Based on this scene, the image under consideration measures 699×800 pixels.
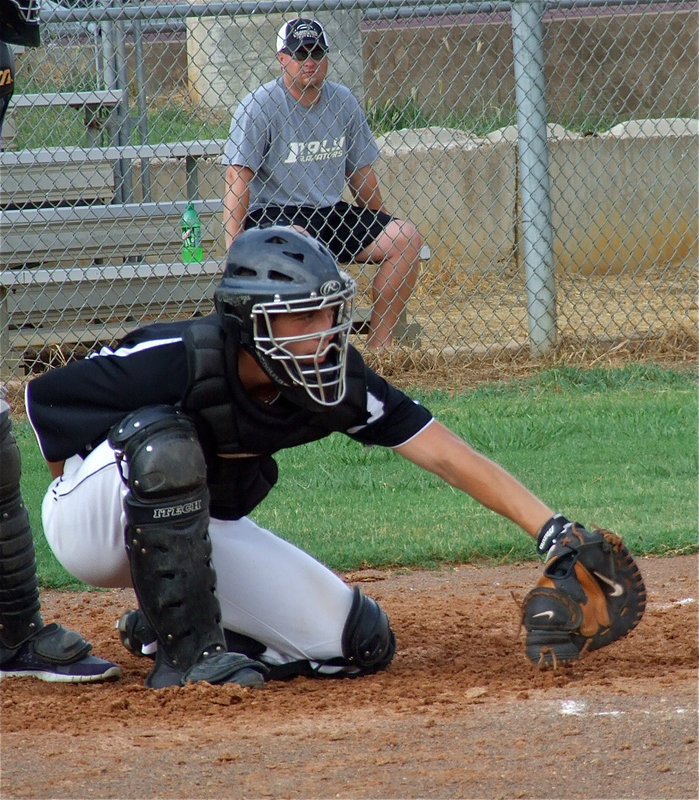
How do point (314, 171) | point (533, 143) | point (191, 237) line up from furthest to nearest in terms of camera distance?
point (191, 237) → point (533, 143) → point (314, 171)

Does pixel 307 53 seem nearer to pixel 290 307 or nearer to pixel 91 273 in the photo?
pixel 91 273

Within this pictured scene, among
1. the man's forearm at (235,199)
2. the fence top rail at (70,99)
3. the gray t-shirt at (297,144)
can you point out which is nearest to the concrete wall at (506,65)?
the fence top rail at (70,99)

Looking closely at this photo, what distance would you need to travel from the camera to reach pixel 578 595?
9.89 ft

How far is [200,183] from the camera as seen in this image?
941cm

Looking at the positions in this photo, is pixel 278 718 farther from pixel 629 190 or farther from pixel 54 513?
pixel 629 190

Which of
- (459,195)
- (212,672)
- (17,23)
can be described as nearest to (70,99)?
(459,195)

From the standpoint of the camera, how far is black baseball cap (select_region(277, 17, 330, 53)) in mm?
6316

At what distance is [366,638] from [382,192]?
6.82m

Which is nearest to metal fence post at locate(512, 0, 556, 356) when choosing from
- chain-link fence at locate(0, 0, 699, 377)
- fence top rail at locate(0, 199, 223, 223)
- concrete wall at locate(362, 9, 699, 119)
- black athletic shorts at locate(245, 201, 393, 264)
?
chain-link fence at locate(0, 0, 699, 377)

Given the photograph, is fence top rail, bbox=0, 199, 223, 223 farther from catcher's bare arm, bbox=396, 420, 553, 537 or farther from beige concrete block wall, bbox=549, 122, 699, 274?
catcher's bare arm, bbox=396, 420, 553, 537

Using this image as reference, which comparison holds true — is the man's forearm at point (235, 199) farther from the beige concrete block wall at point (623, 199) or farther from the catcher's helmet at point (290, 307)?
the beige concrete block wall at point (623, 199)

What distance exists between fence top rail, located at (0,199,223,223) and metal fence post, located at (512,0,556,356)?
7.13 ft

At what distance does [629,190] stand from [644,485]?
547 centimetres

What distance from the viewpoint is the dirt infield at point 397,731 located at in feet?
7.74
